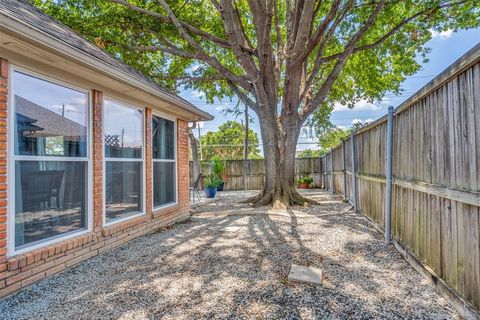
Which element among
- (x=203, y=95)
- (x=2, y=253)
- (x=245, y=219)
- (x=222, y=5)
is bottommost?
(x=245, y=219)

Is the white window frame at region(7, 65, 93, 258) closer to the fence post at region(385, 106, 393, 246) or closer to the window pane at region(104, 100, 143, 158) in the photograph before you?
the window pane at region(104, 100, 143, 158)

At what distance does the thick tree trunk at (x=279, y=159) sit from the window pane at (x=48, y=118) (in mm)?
4888

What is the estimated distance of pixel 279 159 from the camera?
7.88 metres

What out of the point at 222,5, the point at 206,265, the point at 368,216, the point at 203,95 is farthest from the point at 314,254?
the point at 203,95

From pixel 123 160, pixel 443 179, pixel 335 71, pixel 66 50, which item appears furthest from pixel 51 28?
pixel 335 71

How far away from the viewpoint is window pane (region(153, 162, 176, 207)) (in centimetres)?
548

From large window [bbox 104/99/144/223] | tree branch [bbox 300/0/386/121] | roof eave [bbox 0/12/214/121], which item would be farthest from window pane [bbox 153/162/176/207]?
tree branch [bbox 300/0/386/121]

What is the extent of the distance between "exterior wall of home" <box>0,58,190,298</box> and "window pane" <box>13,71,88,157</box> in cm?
18

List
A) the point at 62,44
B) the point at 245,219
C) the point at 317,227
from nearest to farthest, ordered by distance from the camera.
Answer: the point at 62,44 < the point at 317,227 < the point at 245,219

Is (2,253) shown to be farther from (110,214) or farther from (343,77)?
(343,77)

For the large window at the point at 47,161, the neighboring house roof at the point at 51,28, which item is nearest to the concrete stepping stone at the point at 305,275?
the large window at the point at 47,161

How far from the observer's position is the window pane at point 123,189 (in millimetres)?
4223

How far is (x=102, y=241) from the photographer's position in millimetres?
3959

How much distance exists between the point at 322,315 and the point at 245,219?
413 cm
